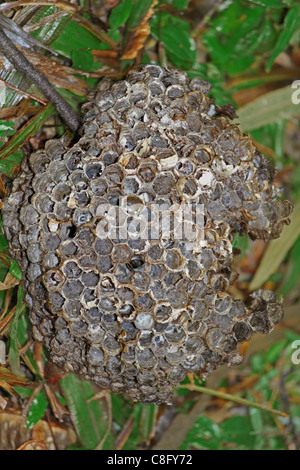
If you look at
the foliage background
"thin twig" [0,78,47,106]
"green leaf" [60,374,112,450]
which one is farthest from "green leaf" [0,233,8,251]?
"green leaf" [60,374,112,450]

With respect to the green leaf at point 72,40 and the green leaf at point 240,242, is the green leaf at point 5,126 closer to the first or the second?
the green leaf at point 72,40

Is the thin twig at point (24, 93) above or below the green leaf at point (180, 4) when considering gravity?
above

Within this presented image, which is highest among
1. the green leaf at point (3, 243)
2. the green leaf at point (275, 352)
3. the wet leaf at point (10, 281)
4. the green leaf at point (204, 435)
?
the green leaf at point (3, 243)

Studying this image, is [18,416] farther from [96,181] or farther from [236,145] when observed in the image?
[236,145]

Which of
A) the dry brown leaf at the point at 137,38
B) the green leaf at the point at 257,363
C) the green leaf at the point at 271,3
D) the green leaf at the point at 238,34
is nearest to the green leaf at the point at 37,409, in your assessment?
the green leaf at the point at 257,363

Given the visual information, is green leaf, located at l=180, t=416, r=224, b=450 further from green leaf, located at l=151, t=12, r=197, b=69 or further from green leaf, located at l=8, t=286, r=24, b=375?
green leaf, located at l=151, t=12, r=197, b=69
